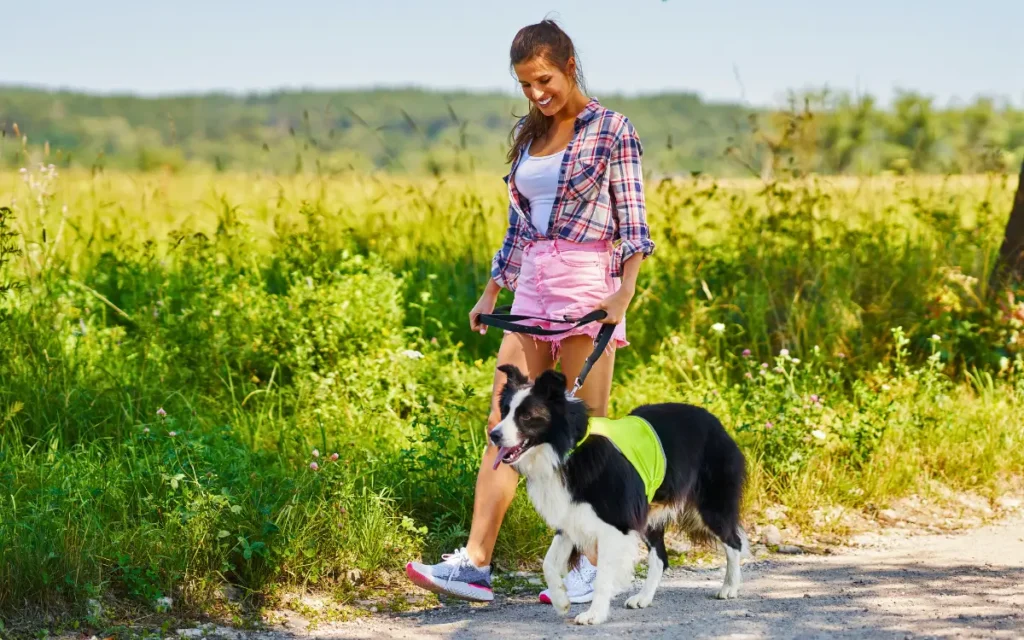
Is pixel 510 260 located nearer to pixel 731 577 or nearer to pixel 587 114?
pixel 587 114

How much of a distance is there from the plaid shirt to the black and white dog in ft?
2.23

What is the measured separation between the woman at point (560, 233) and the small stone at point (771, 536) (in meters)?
1.46

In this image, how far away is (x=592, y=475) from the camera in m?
4.26

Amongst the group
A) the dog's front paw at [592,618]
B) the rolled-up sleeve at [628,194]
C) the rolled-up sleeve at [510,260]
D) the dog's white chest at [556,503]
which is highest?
the rolled-up sleeve at [628,194]

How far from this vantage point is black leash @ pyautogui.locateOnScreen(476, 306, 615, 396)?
4410 mm

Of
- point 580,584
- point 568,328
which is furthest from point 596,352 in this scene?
point 580,584

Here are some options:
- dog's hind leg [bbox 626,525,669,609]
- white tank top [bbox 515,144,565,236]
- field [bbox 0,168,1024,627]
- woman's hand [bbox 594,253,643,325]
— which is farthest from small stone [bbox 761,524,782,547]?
white tank top [bbox 515,144,565,236]

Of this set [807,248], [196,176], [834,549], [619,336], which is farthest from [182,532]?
[196,176]

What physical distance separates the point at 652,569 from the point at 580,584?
32cm

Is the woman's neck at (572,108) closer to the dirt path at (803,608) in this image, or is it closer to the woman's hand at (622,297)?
the woman's hand at (622,297)

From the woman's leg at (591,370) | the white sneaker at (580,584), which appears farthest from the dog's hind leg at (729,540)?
the woman's leg at (591,370)

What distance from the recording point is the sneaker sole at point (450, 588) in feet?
14.9

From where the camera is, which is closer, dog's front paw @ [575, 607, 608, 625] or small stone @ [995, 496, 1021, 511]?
dog's front paw @ [575, 607, 608, 625]

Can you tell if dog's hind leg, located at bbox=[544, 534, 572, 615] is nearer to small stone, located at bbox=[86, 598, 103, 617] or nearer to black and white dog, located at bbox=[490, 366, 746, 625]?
black and white dog, located at bbox=[490, 366, 746, 625]
